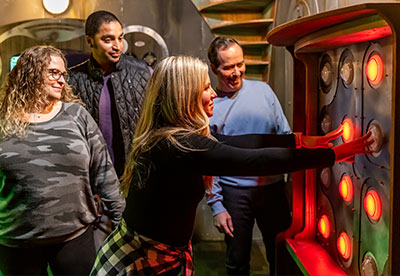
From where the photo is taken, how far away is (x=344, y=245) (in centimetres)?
168

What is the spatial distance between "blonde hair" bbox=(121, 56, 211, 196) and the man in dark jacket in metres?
1.04

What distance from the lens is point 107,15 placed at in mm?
2662

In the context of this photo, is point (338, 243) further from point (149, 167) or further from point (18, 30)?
point (18, 30)

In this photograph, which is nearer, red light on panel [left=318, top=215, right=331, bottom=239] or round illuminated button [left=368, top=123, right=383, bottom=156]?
round illuminated button [left=368, top=123, right=383, bottom=156]

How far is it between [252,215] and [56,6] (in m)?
2.55

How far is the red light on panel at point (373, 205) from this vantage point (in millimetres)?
1434

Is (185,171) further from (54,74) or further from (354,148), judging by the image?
(54,74)

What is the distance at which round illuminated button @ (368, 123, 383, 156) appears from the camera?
1410 millimetres

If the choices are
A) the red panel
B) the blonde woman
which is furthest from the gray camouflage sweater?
the red panel

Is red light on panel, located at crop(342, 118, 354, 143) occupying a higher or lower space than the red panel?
higher

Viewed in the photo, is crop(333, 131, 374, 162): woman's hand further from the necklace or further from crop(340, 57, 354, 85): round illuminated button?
the necklace

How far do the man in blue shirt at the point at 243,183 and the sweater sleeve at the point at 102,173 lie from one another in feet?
1.55

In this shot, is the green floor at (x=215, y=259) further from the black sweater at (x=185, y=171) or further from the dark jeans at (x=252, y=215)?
the black sweater at (x=185, y=171)

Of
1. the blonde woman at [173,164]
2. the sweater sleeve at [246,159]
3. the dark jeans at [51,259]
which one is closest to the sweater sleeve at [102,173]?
the dark jeans at [51,259]
